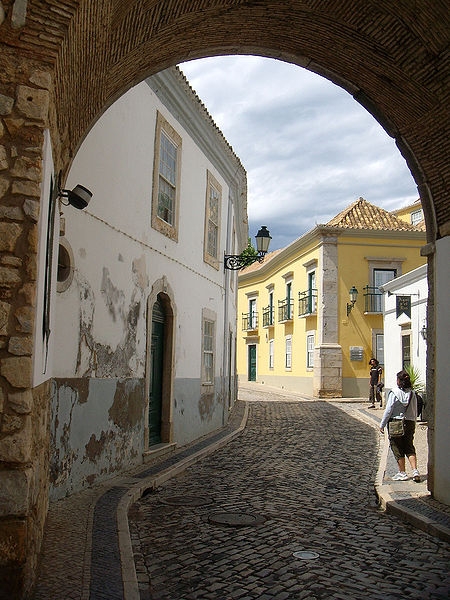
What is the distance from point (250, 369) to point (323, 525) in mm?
31428

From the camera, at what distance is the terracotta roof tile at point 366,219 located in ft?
84.7

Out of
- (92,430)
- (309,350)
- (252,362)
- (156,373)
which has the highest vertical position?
(309,350)

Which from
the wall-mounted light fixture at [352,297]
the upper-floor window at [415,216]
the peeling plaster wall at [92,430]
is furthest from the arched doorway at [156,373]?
the upper-floor window at [415,216]

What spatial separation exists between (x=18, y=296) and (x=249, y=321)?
3413 centimetres

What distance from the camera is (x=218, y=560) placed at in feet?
16.4

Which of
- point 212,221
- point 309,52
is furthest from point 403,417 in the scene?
point 212,221

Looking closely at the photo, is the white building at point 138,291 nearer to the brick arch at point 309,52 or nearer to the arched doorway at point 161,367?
the arched doorway at point 161,367

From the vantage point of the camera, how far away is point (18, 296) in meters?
3.68

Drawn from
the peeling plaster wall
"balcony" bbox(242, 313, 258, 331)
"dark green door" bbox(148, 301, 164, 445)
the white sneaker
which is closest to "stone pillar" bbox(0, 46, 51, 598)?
the peeling plaster wall

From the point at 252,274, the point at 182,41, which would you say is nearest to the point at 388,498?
the point at 182,41

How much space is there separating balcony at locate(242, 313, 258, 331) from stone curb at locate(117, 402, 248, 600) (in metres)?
23.8

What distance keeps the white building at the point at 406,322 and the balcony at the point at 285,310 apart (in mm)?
10324

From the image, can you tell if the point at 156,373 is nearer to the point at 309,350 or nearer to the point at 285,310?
the point at 309,350

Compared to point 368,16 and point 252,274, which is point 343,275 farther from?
point 368,16
